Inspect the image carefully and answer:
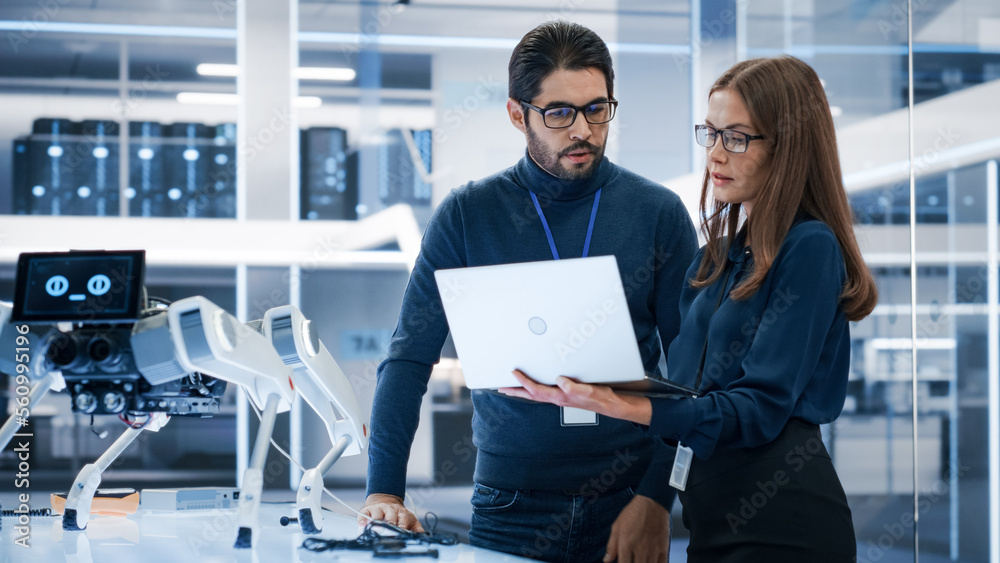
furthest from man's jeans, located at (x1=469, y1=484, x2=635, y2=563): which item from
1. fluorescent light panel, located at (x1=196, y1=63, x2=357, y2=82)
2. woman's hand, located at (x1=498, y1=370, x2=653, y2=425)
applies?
fluorescent light panel, located at (x1=196, y1=63, x2=357, y2=82)

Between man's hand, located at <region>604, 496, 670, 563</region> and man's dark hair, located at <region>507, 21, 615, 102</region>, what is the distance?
85cm

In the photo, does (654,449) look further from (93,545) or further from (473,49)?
(473,49)

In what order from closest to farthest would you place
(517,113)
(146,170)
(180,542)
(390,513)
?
(180,542) < (390,513) < (517,113) < (146,170)

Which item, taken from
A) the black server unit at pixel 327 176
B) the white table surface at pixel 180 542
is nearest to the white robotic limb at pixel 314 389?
the white table surface at pixel 180 542

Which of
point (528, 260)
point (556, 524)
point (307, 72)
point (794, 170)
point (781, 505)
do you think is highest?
point (307, 72)

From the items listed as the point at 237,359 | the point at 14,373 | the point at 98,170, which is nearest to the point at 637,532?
the point at 237,359

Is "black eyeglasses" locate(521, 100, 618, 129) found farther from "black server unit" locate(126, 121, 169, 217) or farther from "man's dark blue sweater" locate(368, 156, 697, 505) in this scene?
"black server unit" locate(126, 121, 169, 217)

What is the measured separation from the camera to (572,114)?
66.8 inches

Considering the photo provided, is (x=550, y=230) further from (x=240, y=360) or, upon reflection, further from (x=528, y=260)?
(x=240, y=360)

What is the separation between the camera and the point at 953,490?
131 inches

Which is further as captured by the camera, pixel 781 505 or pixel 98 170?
pixel 98 170

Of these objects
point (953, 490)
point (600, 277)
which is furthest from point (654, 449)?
point (953, 490)

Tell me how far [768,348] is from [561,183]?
66 cm

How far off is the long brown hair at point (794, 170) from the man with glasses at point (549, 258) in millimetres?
402
